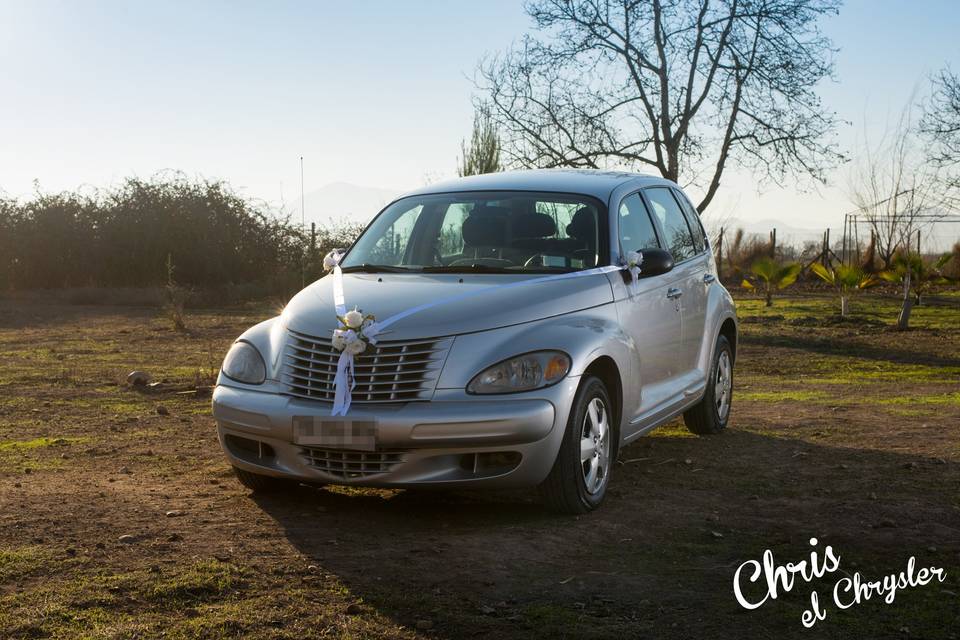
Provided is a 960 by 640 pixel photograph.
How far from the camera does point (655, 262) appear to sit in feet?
22.8

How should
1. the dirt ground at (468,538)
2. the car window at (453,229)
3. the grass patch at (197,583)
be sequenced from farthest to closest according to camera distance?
1. the car window at (453,229)
2. the grass patch at (197,583)
3. the dirt ground at (468,538)

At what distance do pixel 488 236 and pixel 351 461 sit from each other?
1846mm

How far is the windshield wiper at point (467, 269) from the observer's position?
21.9 feet

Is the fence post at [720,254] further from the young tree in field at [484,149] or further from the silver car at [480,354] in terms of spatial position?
the silver car at [480,354]

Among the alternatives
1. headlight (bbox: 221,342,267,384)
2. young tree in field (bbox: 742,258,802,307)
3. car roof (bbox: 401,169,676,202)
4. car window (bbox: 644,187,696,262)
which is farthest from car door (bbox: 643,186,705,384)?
young tree in field (bbox: 742,258,802,307)

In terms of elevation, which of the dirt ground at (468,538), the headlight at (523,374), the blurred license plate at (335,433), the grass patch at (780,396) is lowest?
the grass patch at (780,396)

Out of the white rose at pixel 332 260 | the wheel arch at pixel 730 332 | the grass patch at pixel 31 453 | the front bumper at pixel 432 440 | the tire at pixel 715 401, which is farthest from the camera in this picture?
the wheel arch at pixel 730 332

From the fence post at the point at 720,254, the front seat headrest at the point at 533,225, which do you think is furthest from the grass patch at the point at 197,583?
the fence post at the point at 720,254

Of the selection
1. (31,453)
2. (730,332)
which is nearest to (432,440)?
(31,453)

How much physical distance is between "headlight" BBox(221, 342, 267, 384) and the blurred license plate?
1.52 feet

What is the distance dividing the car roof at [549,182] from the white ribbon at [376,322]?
52cm

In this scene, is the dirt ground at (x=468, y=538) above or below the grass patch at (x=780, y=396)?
above

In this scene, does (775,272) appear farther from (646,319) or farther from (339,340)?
(339,340)

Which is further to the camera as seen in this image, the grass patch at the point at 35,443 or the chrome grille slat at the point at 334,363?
the grass patch at the point at 35,443
